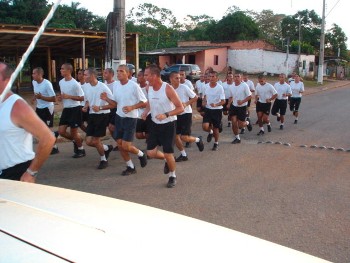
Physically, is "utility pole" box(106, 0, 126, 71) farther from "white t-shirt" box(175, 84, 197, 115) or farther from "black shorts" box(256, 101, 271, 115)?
"black shorts" box(256, 101, 271, 115)

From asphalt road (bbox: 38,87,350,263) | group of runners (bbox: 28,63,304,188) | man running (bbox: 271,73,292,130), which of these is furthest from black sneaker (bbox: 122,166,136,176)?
man running (bbox: 271,73,292,130)

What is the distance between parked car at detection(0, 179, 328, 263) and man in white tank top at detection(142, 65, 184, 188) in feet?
13.2

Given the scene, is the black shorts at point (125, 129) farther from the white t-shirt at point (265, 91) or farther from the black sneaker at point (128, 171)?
the white t-shirt at point (265, 91)

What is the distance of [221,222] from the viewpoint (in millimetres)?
4781

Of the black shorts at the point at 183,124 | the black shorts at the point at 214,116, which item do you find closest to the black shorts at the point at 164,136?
the black shorts at the point at 183,124

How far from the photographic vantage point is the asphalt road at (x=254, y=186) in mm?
4613

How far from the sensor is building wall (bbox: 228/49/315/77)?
45.8 m

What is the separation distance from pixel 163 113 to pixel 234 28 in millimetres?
52558

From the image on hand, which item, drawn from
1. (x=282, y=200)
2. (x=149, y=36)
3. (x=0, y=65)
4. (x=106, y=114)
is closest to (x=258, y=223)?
(x=282, y=200)

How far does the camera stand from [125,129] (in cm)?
703

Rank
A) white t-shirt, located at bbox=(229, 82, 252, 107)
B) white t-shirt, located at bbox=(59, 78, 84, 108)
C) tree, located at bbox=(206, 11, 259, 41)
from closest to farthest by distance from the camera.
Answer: white t-shirt, located at bbox=(59, 78, 84, 108) < white t-shirt, located at bbox=(229, 82, 252, 107) < tree, located at bbox=(206, 11, 259, 41)

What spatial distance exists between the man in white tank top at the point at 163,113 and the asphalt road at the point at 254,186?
0.41 meters

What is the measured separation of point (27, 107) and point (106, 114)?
4.53 metres

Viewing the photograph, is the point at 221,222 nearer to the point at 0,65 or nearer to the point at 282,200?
the point at 282,200
